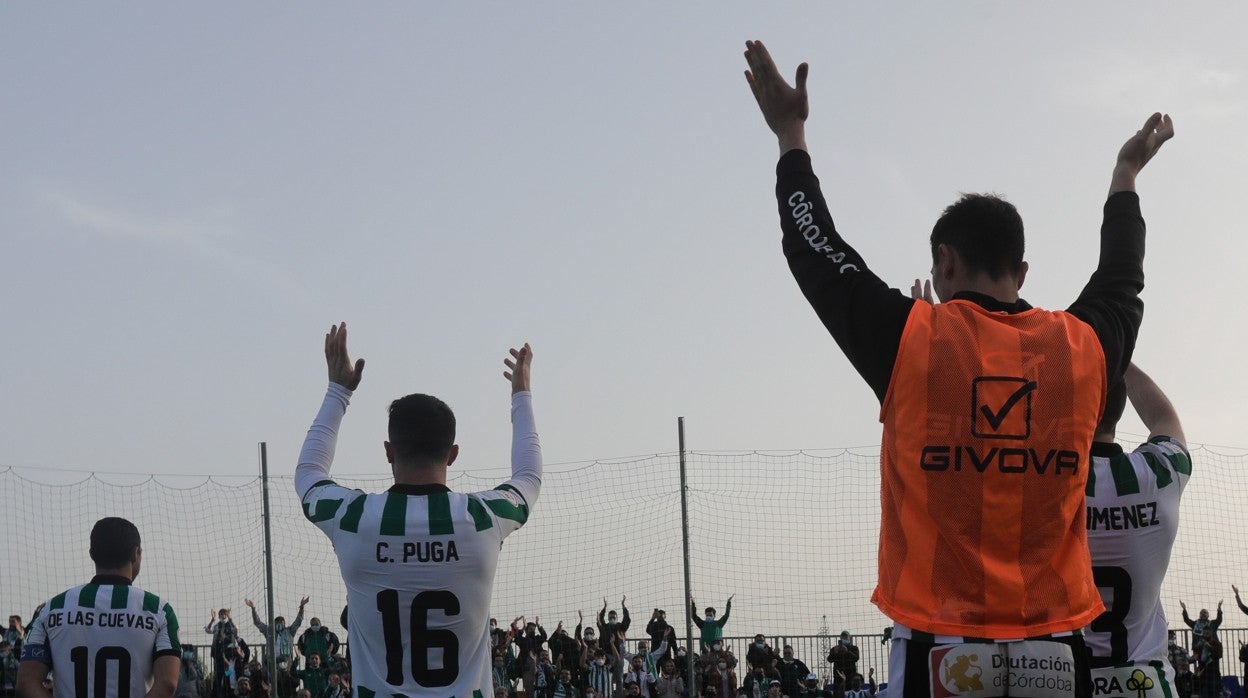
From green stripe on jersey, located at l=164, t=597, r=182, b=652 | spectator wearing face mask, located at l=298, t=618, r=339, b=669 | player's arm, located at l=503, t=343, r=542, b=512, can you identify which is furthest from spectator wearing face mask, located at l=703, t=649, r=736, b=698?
player's arm, located at l=503, t=343, r=542, b=512

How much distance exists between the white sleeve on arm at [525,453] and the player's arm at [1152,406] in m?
2.01

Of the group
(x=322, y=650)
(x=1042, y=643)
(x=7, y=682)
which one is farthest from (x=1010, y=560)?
(x=322, y=650)

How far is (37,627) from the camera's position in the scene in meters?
5.91

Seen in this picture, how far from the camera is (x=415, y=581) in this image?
431cm

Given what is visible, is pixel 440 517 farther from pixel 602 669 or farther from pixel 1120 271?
pixel 602 669

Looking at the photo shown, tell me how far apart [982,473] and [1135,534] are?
185 cm

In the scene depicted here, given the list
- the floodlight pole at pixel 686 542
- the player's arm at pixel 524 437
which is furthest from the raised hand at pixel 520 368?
the floodlight pole at pixel 686 542

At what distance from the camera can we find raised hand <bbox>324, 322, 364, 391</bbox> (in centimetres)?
497

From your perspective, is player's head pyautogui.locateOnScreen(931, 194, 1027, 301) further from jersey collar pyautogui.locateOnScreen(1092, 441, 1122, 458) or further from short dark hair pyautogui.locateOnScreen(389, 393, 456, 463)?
short dark hair pyautogui.locateOnScreen(389, 393, 456, 463)

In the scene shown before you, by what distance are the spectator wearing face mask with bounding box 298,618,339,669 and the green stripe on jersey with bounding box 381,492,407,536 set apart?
13.9 metres

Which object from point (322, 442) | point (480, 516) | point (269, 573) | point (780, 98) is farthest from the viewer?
point (269, 573)

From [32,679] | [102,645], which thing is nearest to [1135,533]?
[102,645]

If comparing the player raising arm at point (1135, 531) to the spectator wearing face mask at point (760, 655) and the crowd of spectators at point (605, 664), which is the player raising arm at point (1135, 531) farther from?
the spectator wearing face mask at point (760, 655)

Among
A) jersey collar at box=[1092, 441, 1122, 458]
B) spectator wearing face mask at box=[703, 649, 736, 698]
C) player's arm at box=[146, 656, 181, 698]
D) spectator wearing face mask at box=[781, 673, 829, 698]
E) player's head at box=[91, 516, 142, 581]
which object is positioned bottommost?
spectator wearing face mask at box=[781, 673, 829, 698]
